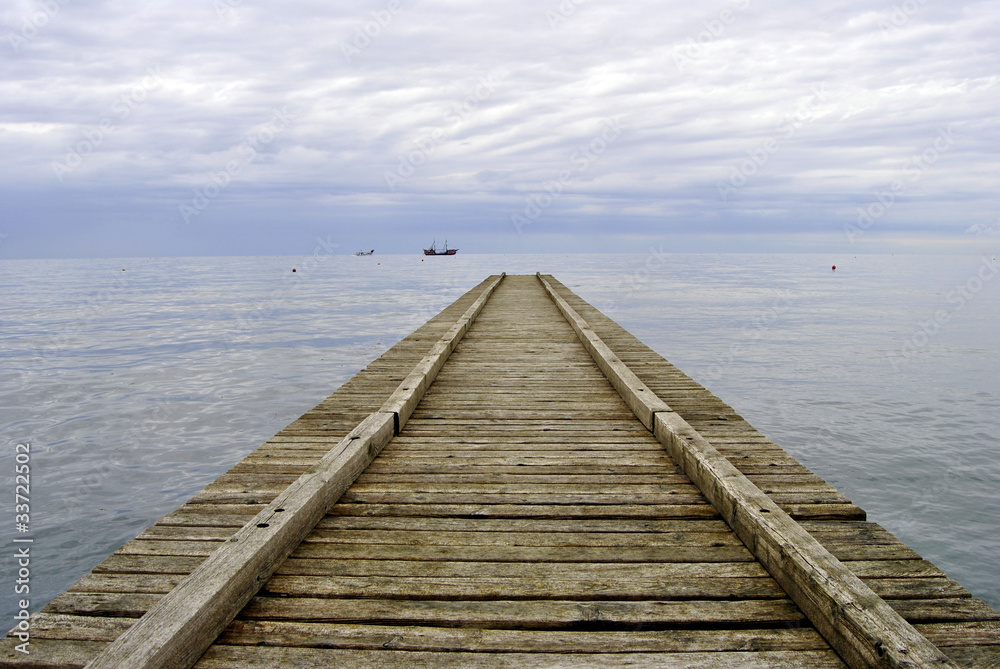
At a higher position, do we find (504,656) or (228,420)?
(504,656)

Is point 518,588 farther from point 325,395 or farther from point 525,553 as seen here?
point 325,395

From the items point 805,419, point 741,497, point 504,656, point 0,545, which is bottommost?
point 0,545

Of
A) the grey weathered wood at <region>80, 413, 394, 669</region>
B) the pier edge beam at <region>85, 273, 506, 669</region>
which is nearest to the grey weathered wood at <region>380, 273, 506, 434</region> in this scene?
the pier edge beam at <region>85, 273, 506, 669</region>

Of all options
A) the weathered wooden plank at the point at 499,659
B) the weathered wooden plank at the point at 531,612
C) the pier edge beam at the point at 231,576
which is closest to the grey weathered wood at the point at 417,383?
the pier edge beam at the point at 231,576

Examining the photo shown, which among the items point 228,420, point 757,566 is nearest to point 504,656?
point 757,566

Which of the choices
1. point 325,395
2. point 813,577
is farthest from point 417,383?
point 325,395

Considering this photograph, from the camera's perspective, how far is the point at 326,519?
3.58m

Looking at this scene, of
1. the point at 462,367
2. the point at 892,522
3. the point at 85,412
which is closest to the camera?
the point at 892,522

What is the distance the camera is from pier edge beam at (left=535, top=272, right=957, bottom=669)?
2125 millimetres

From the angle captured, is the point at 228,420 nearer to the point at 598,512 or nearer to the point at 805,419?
the point at 598,512

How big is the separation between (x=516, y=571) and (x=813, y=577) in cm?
130

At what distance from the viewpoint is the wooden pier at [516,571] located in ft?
7.74

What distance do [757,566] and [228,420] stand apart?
34.8 feet

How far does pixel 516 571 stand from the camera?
2.99 meters
